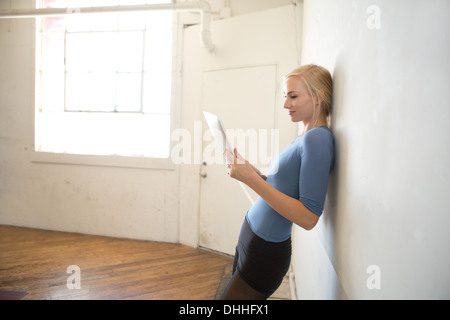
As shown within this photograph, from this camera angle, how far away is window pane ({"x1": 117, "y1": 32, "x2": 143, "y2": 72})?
3.46 metres

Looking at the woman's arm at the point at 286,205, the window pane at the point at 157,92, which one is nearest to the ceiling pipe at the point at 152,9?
the window pane at the point at 157,92

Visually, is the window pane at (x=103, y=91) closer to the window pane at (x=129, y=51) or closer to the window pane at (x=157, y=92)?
the window pane at (x=129, y=51)

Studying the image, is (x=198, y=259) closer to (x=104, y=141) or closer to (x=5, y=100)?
(x=104, y=141)

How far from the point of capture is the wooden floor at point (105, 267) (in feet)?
7.18

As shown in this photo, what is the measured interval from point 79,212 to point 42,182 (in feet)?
2.32

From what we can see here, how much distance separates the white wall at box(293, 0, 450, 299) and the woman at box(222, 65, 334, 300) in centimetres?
14

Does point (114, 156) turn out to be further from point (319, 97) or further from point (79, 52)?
point (319, 97)

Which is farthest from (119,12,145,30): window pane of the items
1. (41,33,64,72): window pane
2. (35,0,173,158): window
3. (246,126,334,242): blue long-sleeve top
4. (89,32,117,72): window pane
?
(246,126,334,242): blue long-sleeve top

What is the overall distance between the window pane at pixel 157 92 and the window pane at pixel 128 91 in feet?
0.35

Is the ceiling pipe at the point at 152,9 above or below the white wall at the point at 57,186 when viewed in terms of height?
above

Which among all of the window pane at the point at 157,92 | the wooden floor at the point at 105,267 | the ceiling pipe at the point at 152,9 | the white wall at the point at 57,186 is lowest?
the wooden floor at the point at 105,267

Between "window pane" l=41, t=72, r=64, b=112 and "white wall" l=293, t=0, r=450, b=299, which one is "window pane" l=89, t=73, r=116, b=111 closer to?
"window pane" l=41, t=72, r=64, b=112
